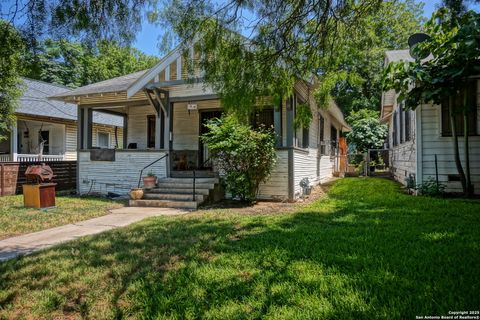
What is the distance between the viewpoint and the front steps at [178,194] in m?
7.99

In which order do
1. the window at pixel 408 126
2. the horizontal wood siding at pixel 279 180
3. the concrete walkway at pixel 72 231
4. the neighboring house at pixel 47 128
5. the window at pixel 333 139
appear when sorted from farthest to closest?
the window at pixel 333 139 → the neighboring house at pixel 47 128 → the window at pixel 408 126 → the horizontal wood siding at pixel 279 180 → the concrete walkway at pixel 72 231

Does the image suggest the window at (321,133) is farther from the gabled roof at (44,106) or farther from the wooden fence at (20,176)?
the gabled roof at (44,106)

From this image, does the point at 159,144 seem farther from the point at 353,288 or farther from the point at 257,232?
the point at 353,288

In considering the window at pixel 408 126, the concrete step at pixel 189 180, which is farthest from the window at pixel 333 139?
the concrete step at pixel 189 180

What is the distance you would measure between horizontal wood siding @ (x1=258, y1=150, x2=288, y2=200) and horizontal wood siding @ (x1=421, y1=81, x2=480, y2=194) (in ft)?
11.2

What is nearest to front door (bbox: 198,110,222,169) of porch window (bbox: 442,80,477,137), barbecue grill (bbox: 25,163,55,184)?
barbecue grill (bbox: 25,163,55,184)

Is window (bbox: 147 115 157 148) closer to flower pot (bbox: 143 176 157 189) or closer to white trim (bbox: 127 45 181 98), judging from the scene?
white trim (bbox: 127 45 181 98)

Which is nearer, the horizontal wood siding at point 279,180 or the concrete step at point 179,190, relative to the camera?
the concrete step at point 179,190

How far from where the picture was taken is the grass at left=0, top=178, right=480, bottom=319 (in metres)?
2.45

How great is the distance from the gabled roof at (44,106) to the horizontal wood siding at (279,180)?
382 inches

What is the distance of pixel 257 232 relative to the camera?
489cm

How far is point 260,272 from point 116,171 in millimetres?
8546

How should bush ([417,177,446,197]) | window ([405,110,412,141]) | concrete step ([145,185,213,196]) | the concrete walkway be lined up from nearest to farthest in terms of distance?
the concrete walkway → bush ([417,177,446,197]) → concrete step ([145,185,213,196]) → window ([405,110,412,141])

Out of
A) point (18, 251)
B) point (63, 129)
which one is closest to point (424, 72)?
point (18, 251)
